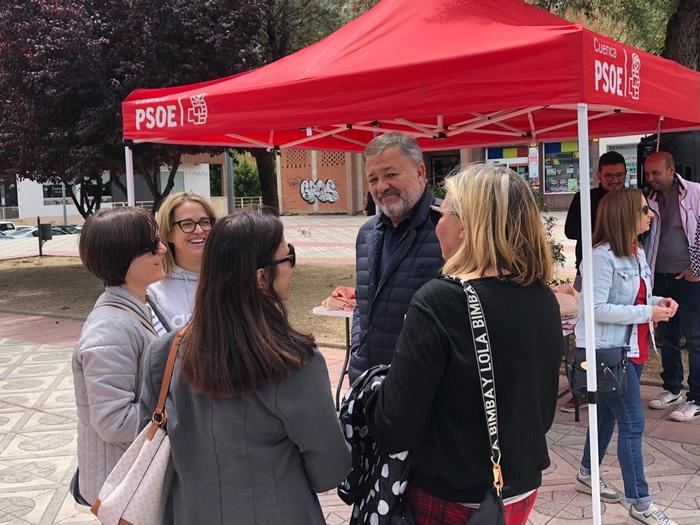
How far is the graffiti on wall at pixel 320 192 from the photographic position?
3897cm

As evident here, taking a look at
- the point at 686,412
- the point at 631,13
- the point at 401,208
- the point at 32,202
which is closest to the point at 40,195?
the point at 32,202

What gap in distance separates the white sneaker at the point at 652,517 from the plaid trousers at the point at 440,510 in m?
1.80

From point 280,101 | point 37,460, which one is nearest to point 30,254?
point 37,460

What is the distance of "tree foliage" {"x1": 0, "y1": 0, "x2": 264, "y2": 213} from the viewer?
33.0ft

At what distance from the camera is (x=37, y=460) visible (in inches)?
180

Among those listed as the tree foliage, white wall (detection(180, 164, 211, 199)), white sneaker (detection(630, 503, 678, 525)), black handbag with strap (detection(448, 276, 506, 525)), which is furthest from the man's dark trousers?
white wall (detection(180, 164, 211, 199))

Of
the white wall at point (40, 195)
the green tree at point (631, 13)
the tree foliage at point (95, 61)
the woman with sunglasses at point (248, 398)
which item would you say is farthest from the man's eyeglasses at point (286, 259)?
the white wall at point (40, 195)

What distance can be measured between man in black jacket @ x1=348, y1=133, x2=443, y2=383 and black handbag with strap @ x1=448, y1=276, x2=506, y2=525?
1.11 meters

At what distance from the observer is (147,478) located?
66.9 inches

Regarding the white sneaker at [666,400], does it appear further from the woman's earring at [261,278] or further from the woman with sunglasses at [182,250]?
the woman's earring at [261,278]

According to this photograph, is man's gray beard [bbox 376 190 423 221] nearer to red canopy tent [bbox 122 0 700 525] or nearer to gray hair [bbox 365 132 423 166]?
gray hair [bbox 365 132 423 166]

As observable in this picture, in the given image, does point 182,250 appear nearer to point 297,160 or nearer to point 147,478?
point 147,478

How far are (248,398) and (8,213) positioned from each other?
4670 centimetres

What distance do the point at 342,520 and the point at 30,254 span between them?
64.7 feet
